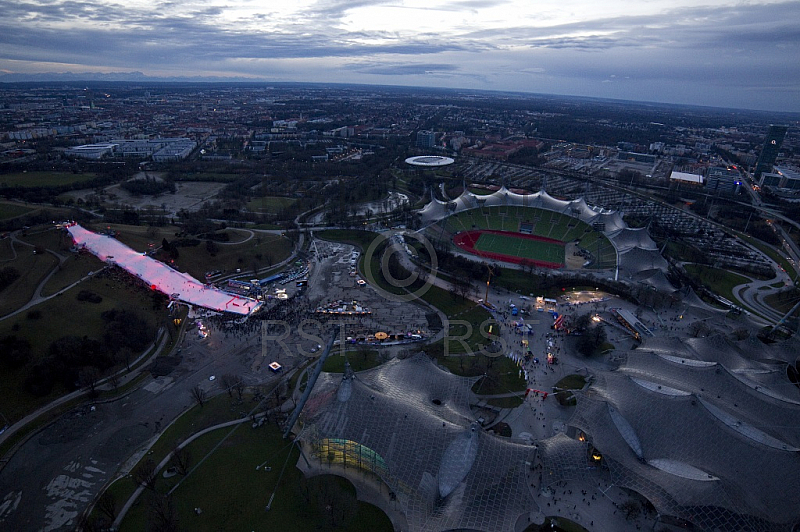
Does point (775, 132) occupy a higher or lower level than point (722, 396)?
higher

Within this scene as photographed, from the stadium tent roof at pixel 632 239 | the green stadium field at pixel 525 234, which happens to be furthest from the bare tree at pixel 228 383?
the stadium tent roof at pixel 632 239

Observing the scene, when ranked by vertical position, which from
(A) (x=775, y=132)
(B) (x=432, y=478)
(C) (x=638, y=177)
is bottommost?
(B) (x=432, y=478)

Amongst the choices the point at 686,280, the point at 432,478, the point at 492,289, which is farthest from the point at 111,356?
the point at 686,280

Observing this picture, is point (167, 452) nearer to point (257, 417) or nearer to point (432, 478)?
point (257, 417)

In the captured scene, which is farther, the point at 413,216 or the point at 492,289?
the point at 413,216

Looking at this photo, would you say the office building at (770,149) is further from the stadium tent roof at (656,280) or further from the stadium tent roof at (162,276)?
the stadium tent roof at (162,276)

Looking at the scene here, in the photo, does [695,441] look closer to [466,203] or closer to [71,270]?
[466,203]
